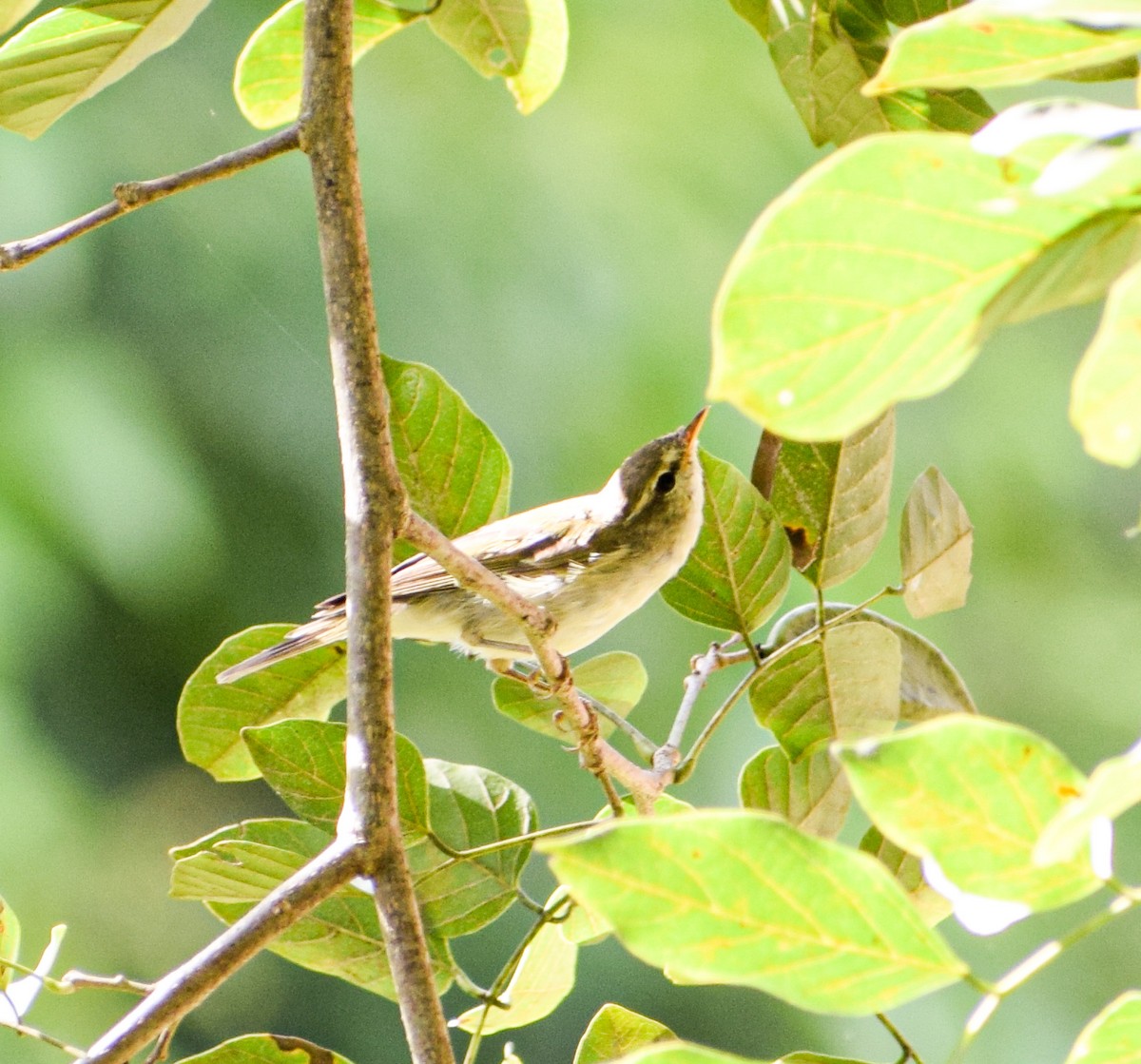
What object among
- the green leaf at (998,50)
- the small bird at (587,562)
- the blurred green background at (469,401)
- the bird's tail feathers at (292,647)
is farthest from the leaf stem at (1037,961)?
→ the blurred green background at (469,401)

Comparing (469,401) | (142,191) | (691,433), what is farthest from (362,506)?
(469,401)

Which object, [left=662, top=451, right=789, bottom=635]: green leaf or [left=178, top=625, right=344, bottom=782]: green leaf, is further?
[left=178, top=625, right=344, bottom=782]: green leaf

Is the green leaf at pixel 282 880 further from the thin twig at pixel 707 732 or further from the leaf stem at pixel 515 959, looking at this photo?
the thin twig at pixel 707 732

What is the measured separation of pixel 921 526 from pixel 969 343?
482 mm

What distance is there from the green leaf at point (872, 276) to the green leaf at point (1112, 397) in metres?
0.04

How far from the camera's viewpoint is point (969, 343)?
35cm

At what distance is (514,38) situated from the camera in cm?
99

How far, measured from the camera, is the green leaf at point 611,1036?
73cm

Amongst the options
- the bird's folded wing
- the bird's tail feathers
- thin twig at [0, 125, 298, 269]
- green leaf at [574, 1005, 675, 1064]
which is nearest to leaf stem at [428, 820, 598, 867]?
green leaf at [574, 1005, 675, 1064]

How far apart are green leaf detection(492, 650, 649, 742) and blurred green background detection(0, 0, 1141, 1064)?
1191 millimetres

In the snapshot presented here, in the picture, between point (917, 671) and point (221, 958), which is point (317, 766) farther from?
point (917, 671)

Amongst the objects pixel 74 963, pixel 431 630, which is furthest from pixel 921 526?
pixel 74 963

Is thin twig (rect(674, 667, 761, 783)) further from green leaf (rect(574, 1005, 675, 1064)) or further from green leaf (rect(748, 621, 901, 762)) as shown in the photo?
green leaf (rect(574, 1005, 675, 1064))

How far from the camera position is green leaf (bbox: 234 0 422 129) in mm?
937
